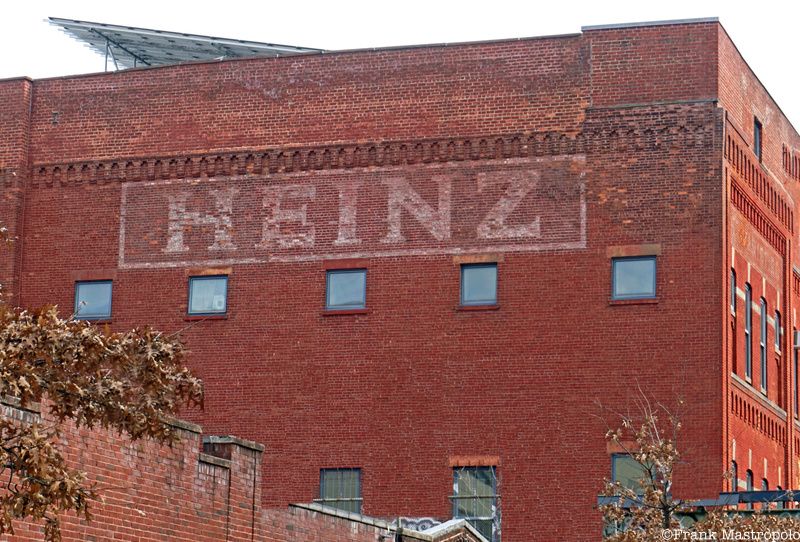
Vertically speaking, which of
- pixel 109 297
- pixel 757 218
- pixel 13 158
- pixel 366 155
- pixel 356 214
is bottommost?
pixel 109 297

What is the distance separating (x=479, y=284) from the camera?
1416 inches

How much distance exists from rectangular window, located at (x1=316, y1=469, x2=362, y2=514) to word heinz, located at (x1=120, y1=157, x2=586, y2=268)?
4.89m

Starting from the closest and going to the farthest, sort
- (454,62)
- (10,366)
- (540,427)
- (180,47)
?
1. (10,366)
2. (540,427)
3. (454,62)
4. (180,47)

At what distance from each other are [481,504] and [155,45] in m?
14.9

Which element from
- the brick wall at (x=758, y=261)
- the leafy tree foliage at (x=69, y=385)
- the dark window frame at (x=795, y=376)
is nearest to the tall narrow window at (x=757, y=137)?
the brick wall at (x=758, y=261)

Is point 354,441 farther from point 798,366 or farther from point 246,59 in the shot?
point 798,366

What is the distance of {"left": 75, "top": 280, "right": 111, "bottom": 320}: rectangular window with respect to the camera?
38.2 metres

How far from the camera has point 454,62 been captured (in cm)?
3716

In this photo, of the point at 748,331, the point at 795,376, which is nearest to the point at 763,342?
the point at 748,331

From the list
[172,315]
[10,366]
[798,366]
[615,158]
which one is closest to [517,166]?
[615,158]

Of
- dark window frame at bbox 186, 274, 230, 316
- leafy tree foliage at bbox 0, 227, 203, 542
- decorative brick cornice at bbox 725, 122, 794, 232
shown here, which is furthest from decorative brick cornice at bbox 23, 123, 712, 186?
leafy tree foliage at bbox 0, 227, 203, 542

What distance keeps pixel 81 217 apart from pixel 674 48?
14.3 metres

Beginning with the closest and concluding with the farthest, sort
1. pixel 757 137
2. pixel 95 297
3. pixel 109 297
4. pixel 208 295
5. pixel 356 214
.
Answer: pixel 356 214 < pixel 208 295 < pixel 109 297 < pixel 95 297 < pixel 757 137

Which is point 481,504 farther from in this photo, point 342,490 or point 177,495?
point 177,495
